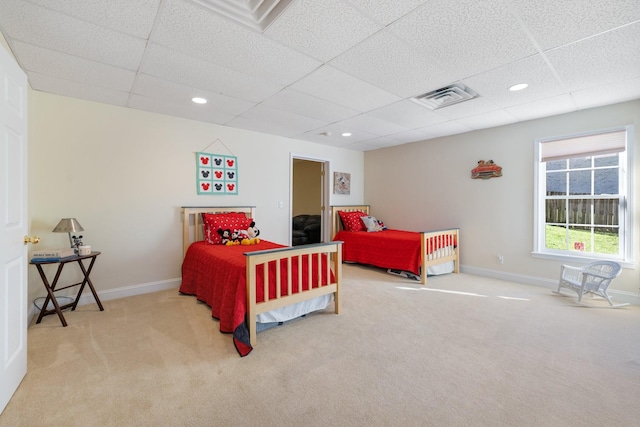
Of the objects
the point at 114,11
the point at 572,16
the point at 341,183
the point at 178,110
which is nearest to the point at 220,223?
the point at 178,110

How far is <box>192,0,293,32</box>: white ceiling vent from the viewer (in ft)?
5.46

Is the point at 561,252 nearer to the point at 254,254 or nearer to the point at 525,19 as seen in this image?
the point at 525,19

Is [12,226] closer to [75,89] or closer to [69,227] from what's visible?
[69,227]

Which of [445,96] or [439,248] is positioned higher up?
[445,96]

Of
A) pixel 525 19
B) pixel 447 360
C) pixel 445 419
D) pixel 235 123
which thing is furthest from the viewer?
pixel 235 123

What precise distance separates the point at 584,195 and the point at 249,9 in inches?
170

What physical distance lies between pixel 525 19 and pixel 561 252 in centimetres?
321

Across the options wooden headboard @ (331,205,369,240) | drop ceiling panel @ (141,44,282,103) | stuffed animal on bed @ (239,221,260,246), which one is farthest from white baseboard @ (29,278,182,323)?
wooden headboard @ (331,205,369,240)

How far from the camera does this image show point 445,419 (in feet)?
4.87

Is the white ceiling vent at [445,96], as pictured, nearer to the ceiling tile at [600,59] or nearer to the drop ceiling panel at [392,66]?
the drop ceiling panel at [392,66]

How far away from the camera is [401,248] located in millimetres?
4293

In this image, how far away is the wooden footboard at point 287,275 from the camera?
2260 millimetres

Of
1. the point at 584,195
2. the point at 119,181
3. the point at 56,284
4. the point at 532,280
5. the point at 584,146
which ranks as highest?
the point at 584,146

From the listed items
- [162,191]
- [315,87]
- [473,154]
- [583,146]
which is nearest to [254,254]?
[315,87]
